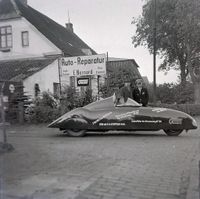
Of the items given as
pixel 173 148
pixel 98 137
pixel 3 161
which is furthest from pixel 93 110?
pixel 3 161

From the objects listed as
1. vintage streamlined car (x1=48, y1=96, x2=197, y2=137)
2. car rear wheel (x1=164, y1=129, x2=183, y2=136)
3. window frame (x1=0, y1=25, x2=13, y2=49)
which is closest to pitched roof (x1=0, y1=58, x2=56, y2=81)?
window frame (x1=0, y1=25, x2=13, y2=49)

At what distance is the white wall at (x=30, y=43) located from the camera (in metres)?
26.5

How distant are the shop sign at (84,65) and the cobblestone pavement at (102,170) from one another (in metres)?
7.79

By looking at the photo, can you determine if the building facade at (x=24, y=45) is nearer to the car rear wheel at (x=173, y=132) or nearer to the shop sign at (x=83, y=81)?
the shop sign at (x=83, y=81)

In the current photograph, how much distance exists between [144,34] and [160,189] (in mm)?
30627

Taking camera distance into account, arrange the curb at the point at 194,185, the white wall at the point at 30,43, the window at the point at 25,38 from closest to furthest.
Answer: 1. the curb at the point at 194,185
2. the white wall at the point at 30,43
3. the window at the point at 25,38

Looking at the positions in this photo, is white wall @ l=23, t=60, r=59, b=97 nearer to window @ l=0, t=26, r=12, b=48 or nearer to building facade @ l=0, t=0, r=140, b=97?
building facade @ l=0, t=0, r=140, b=97

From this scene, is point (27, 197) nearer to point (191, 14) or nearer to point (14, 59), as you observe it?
point (14, 59)

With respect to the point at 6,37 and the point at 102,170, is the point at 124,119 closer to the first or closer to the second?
the point at 102,170

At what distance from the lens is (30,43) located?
2691cm

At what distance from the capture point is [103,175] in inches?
215

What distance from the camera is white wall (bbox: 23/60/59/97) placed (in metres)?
22.2

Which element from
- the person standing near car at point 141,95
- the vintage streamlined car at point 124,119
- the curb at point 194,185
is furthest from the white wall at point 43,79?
the curb at point 194,185

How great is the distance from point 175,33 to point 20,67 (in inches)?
589
